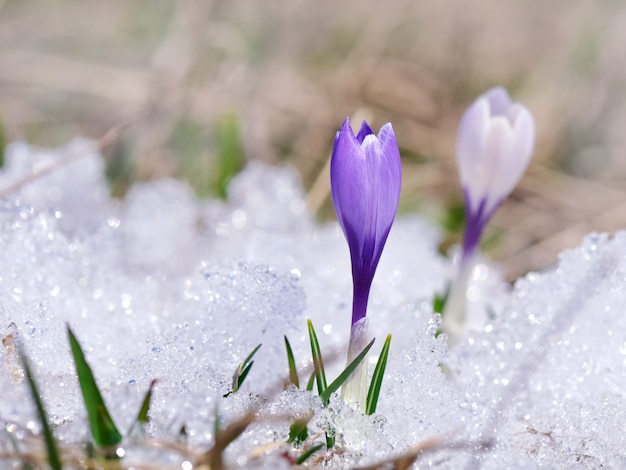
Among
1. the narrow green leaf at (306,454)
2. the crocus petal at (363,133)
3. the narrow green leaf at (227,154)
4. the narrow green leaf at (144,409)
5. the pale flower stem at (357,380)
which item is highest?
the crocus petal at (363,133)

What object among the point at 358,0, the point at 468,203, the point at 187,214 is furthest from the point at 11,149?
the point at 358,0

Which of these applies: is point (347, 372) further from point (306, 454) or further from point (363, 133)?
point (363, 133)

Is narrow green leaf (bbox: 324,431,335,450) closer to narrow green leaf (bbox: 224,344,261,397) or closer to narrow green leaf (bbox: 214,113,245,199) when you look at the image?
narrow green leaf (bbox: 224,344,261,397)

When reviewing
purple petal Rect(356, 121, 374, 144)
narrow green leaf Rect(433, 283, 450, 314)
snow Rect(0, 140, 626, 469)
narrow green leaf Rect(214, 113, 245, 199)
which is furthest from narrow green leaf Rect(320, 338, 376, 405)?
narrow green leaf Rect(214, 113, 245, 199)

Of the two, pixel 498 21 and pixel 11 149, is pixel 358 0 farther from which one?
pixel 11 149

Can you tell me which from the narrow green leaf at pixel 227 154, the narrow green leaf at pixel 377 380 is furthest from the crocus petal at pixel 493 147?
the narrow green leaf at pixel 227 154

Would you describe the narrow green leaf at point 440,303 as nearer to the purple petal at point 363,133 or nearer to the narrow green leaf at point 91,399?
the purple petal at point 363,133

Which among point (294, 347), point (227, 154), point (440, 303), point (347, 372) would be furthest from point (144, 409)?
point (227, 154)
